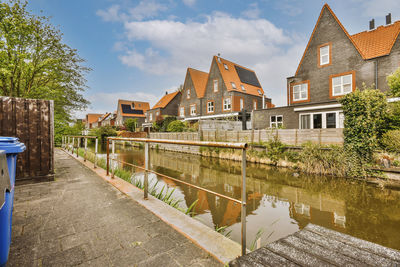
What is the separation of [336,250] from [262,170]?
28.3 feet

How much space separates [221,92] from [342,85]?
14.2m

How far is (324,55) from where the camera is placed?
655 inches

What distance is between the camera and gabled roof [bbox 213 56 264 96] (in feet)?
87.8

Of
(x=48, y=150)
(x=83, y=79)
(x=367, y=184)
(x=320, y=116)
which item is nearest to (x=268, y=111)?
(x=320, y=116)

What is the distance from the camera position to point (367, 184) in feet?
23.6

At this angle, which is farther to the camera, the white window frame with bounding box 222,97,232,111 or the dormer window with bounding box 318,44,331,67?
the white window frame with bounding box 222,97,232,111

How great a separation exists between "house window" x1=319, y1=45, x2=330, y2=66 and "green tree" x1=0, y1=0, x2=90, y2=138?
19.3 m

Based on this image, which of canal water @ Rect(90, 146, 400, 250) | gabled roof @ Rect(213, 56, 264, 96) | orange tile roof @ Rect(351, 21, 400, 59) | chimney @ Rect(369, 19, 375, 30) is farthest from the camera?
gabled roof @ Rect(213, 56, 264, 96)

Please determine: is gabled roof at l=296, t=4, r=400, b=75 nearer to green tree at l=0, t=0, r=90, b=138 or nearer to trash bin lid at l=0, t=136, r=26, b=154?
trash bin lid at l=0, t=136, r=26, b=154

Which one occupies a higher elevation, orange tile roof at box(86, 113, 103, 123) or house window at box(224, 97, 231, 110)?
orange tile roof at box(86, 113, 103, 123)

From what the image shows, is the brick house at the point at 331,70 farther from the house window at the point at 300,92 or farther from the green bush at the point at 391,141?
the green bush at the point at 391,141

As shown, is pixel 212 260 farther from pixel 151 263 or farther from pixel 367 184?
pixel 367 184

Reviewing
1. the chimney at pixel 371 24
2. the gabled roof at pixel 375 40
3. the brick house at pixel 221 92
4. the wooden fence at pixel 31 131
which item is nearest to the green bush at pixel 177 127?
the brick house at pixel 221 92

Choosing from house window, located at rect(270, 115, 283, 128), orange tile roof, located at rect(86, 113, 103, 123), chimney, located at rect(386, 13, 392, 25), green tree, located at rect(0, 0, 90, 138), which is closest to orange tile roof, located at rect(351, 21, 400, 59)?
chimney, located at rect(386, 13, 392, 25)
